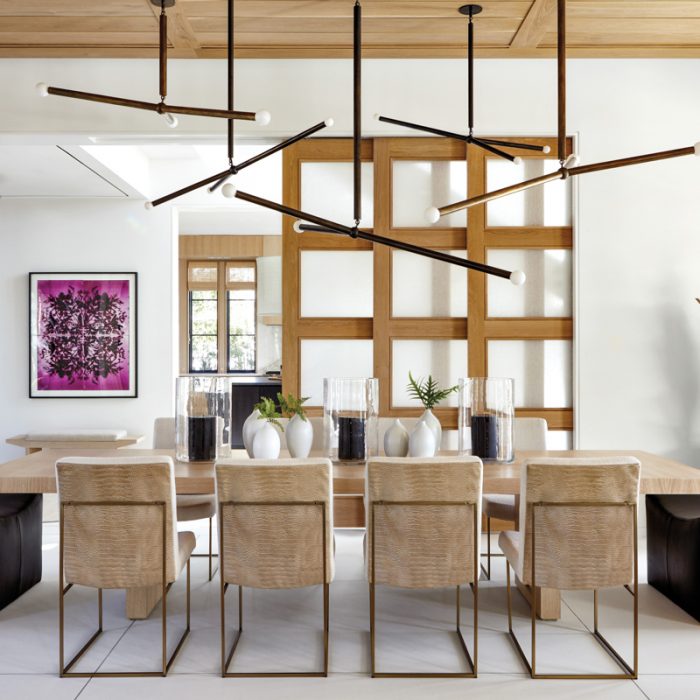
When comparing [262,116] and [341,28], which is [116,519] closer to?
[262,116]

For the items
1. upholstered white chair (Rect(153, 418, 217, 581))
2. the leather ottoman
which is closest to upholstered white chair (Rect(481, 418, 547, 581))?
upholstered white chair (Rect(153, 418, 217, 581))

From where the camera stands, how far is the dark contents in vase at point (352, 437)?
2.89 meters

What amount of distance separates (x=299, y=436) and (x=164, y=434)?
1.08 metres

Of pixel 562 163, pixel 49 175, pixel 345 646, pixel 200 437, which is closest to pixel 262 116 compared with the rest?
pixel 562 163

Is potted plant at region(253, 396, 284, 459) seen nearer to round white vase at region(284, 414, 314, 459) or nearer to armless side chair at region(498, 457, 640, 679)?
round white vase at region(284, 414, 314, 459)

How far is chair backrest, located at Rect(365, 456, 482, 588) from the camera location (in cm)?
230

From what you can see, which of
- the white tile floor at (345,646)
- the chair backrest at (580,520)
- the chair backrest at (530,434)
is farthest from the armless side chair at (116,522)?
the chair backrest at (530,434)

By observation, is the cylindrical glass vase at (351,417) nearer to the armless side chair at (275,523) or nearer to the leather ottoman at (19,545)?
the armless side chair at (275,523)

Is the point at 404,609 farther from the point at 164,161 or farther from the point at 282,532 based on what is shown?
the point at 164,161

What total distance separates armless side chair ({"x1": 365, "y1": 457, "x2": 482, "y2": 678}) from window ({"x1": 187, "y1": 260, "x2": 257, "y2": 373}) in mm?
7301

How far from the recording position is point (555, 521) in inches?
92.2

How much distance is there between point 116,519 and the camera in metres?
2.34

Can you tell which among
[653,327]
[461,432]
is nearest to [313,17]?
[461,432]

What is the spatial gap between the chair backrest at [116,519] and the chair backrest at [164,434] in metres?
1.27
